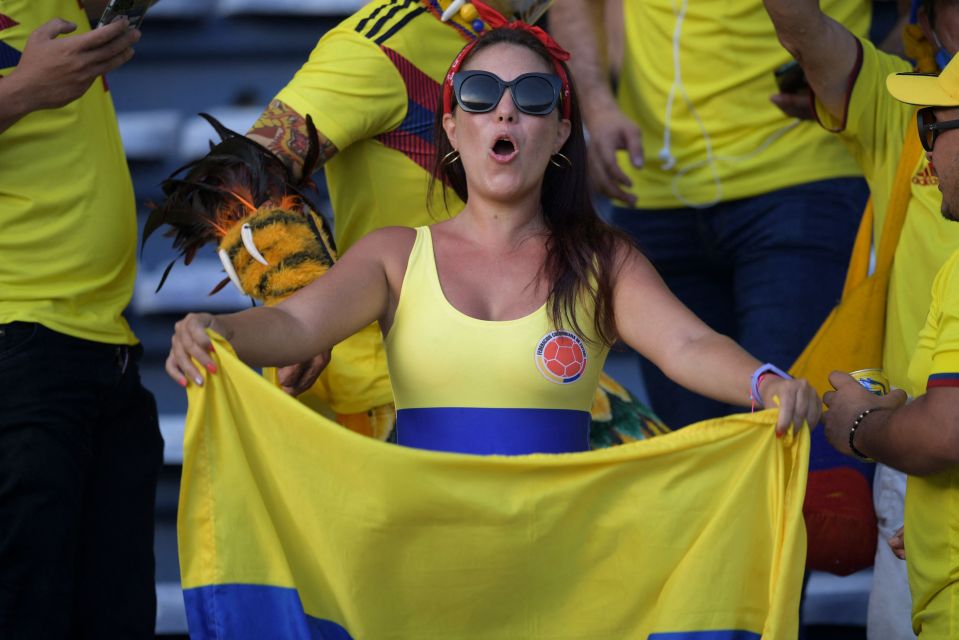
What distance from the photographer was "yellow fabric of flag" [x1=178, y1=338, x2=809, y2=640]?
2.53 meters

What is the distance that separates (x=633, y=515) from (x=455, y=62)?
1.12m

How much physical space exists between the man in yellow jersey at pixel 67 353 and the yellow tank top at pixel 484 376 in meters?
0.83

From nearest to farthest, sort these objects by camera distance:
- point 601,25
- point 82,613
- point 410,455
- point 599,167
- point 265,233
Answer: point 410,455
point 265,233
point 82,613
point 599,167
point 601,25

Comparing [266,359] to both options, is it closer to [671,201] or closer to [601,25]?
[671,201]

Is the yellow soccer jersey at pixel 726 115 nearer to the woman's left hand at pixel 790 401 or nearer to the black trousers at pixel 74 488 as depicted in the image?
the woman's left hand at pixel 790 401

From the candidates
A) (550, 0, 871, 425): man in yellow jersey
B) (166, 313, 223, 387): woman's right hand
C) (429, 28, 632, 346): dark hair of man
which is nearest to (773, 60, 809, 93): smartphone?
(550, 0, 871, 425): man in yellow jersey

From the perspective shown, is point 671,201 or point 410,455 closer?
point 410,455

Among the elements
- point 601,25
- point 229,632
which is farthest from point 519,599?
point 601,25

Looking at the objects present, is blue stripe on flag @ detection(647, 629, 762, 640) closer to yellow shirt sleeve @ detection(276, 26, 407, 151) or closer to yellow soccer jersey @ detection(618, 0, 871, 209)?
yellow shirt sleeve @ detection(276, 26, 407, 151)

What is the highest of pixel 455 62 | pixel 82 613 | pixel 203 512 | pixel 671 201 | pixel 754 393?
pixel 455 62

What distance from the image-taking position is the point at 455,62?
10.3 feet

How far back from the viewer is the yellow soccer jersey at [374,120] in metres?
3.33

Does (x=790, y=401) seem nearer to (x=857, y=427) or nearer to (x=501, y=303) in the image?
(x=857, y=427)

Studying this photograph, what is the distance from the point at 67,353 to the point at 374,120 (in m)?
0.89
